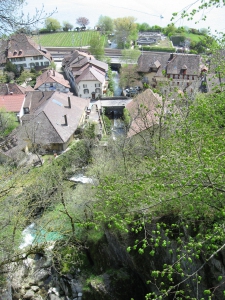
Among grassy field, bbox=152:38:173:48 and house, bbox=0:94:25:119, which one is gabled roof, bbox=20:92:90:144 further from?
grassy field, bbox=152:38:173:48

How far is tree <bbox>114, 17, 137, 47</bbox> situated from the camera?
63522 mm

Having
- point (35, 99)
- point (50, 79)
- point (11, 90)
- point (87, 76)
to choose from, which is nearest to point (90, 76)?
point (87, 76)

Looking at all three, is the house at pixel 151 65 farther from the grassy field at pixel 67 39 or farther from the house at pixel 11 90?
the grassy field at pixel 67 39

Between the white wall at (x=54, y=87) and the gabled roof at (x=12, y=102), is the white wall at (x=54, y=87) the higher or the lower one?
the higher one

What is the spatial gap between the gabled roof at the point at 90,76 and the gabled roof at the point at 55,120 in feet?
28.9

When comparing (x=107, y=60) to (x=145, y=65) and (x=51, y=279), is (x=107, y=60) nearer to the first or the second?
(x=145, y=65)

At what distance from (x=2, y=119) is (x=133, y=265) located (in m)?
24.1

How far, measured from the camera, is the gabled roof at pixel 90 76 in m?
41.0

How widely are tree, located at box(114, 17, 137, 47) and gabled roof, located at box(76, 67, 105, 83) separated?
2388cm

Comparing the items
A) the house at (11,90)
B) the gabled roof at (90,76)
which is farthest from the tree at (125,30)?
the house at (11,90)

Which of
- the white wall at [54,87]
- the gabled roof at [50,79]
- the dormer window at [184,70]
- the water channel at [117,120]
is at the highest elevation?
the dormer window at [184,70]

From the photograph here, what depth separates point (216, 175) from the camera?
6301 millimetres

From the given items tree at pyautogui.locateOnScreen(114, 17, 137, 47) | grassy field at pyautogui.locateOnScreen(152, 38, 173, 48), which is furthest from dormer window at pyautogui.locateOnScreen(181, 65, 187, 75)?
grassy field at pyautogui.locateOnScreen(152, 38, 173, 48)

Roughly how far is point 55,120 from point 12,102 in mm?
9606
